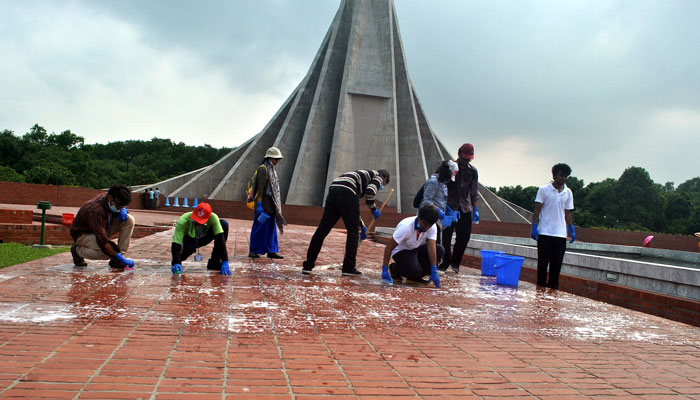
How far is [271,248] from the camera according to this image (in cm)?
707

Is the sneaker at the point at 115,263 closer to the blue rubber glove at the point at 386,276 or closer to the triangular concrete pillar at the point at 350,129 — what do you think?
the blue rubber glove at the point at 386,276

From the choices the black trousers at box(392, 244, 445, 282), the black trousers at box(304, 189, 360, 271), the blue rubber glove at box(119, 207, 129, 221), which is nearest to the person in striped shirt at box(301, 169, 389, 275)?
the black trousers at box(304, 189, 360, 271)

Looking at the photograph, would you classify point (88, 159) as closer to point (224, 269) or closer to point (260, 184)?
point (260, 184)

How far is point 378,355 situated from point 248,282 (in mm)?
2369

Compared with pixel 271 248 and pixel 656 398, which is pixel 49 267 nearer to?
pixel 271 248

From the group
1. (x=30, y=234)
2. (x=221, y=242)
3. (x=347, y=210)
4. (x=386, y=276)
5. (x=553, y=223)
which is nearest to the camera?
(x=221, y=242)

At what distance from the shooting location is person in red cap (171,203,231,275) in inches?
199

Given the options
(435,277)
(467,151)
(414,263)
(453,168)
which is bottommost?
(435,277)

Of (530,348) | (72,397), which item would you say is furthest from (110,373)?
(530,348)

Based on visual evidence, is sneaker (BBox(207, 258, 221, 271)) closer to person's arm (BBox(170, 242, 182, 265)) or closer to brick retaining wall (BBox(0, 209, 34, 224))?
person's arm (BBox(170, 242, 182, 265))

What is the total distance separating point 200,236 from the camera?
17.9ft

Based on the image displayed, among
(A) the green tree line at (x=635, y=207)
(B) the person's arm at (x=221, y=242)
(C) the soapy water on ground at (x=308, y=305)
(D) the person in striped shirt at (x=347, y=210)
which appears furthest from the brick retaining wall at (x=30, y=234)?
(A) the green tree line at (x=635, y=207)

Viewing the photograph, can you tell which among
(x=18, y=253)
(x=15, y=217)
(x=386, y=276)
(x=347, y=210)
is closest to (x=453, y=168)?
(x=347, y=210)

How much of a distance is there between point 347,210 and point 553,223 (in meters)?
2.49
